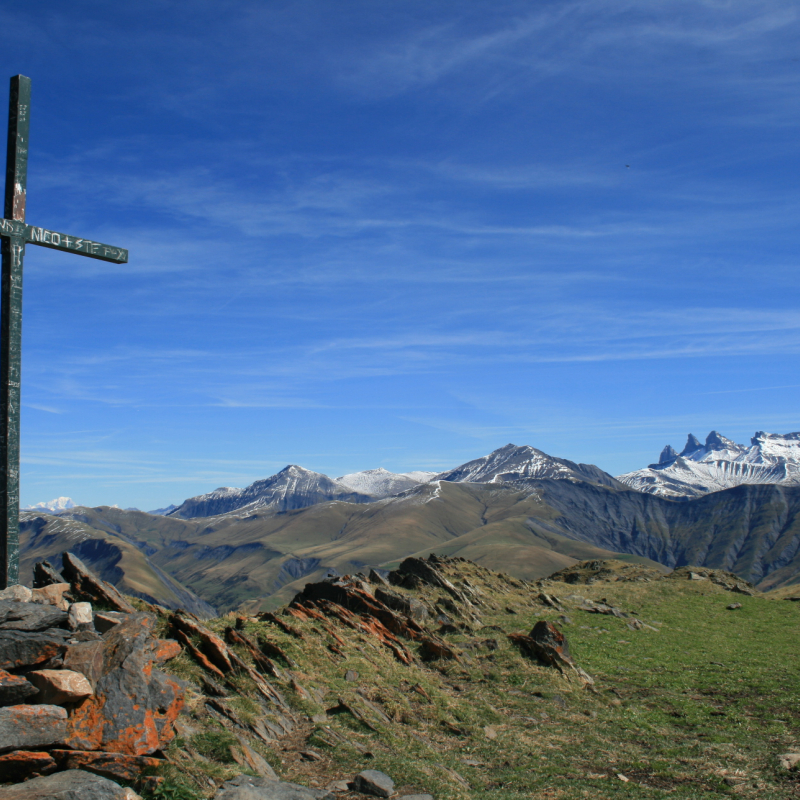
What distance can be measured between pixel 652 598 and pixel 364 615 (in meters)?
30.4

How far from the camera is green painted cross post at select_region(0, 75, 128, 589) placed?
15.4 metres

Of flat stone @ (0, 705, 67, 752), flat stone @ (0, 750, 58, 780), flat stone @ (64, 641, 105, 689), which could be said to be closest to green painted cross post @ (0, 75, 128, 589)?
flat stone @ (64, 641, 105, 689)

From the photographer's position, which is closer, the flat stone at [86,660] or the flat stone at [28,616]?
the flat stone at [86,660]

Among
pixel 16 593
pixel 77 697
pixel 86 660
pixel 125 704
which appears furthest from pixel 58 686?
pixel 16 593

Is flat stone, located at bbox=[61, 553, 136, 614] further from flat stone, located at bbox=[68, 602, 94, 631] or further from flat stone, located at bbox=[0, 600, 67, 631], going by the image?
flat stone, located at bbox=[0, 600, 67, 631]

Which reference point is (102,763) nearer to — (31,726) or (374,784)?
(31,726)

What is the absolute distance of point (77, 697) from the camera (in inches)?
465

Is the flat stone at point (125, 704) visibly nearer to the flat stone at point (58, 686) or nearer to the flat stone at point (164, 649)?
the flat stone at point (58, 686)

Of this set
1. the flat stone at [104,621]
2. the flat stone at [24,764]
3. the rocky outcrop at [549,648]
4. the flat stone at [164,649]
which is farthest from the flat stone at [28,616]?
the rocky outcrop at [549,648]

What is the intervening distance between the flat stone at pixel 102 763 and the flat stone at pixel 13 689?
1228 millimetres

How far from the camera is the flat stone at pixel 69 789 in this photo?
966 centimetres

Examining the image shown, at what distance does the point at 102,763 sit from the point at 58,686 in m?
1.64

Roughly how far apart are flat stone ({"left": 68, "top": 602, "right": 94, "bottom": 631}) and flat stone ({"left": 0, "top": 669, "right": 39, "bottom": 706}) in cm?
334

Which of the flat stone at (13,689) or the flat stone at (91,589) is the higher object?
the flat stone at (91,589)
